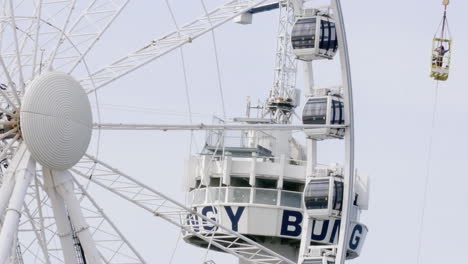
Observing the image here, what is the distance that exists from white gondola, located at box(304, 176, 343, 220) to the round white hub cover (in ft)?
60.8

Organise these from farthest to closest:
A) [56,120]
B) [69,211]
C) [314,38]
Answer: [314,38] < [69,211] < [56,120]

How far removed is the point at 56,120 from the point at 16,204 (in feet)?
9.89

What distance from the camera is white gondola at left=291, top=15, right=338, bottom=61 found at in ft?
264

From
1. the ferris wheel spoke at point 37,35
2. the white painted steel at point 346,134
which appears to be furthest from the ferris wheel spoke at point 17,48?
the white painted steel at point 346,134

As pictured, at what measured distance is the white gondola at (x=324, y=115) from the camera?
262ft

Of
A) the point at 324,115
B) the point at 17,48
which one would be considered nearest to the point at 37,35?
the point at 17,48

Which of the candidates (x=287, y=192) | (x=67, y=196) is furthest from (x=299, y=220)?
(x=67, y=196)

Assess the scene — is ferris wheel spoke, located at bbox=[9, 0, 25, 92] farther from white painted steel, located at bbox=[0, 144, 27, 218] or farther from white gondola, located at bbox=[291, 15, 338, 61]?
white gondola, located at bbox=[291, 15, 338, 61]

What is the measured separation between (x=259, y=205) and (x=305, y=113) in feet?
72.0

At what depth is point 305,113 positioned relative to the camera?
81562mm

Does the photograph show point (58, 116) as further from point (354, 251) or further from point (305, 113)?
point (354, 251)

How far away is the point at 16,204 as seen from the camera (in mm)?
62094

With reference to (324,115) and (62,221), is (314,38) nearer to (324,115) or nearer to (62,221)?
(324,115)

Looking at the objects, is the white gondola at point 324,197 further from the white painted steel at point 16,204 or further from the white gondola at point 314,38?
the white painted steel at point 16,204
